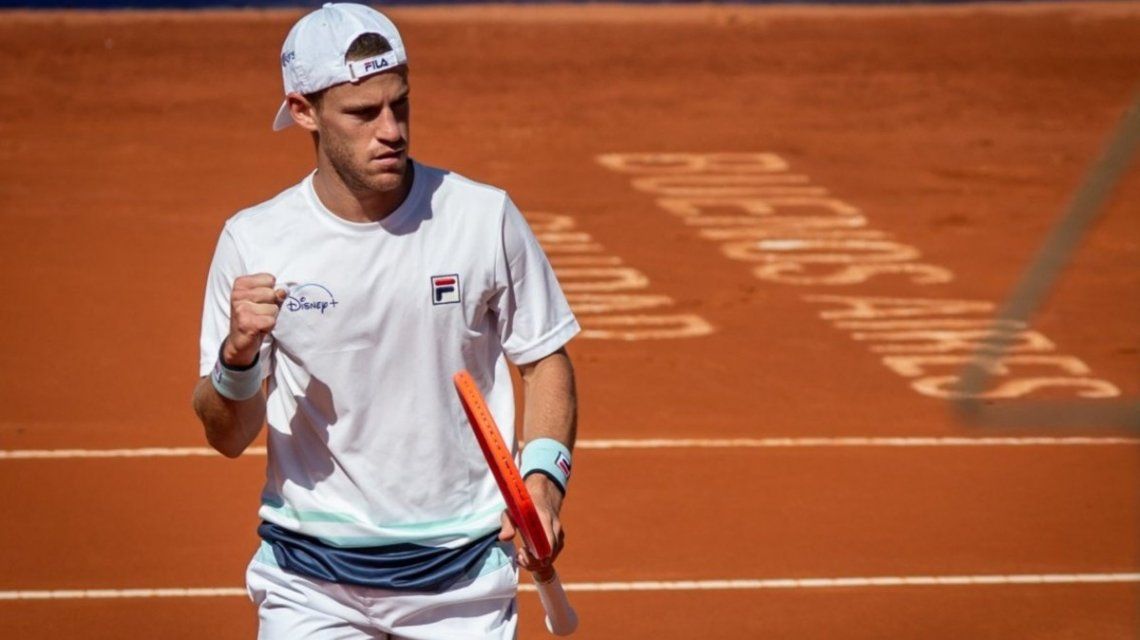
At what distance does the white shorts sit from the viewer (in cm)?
503

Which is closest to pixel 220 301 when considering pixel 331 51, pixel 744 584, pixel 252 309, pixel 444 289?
pixel 252 309

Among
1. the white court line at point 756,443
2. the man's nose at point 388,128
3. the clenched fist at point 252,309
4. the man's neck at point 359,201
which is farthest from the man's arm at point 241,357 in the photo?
the white court line at point 756,443

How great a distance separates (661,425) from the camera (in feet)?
36.0

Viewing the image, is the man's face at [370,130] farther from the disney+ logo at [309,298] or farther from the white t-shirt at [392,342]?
the disney+ logo at [309,298]

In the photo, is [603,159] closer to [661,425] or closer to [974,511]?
[661,425]

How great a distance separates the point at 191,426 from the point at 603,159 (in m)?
7.42

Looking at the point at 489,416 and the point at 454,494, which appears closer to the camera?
the point at 489,416

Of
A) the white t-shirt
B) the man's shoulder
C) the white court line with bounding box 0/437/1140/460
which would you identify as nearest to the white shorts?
the white t-shirt

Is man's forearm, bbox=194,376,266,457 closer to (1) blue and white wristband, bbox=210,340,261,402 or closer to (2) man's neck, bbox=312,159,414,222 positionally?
(1) blue and white wristband, bbox=210,340,261,402

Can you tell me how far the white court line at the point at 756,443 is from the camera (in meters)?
10.5

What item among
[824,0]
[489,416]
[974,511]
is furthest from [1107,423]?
[824,0]

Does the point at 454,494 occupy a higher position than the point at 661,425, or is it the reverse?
the point at 454,494

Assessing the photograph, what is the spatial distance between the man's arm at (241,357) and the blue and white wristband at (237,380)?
0.01m

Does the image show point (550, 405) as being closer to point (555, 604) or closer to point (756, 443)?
point (555, 604)
